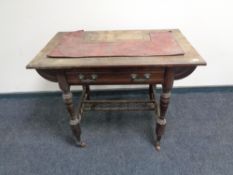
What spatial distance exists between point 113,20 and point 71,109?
87 cm

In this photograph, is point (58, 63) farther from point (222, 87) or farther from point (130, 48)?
point (222, 87)

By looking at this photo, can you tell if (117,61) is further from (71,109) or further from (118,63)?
(71,109)

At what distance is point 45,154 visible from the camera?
160 centimetres

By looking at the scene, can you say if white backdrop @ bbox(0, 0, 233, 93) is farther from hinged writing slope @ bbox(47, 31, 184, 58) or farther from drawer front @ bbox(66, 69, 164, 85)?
drawer front @ bbox(66, 69, 164, 85)

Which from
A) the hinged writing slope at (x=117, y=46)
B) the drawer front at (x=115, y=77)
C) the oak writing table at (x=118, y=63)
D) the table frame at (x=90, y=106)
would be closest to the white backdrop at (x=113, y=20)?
the hinged writing slope at (x=117, y=46)

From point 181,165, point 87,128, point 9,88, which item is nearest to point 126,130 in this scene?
point 87,128

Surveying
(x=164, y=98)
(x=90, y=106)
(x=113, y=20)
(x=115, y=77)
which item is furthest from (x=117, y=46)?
(x=90, y=106)

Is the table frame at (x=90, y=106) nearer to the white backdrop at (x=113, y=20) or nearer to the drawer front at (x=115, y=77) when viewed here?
the drawer front at (x=115, y=77)

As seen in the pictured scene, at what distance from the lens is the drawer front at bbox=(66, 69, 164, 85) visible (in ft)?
4.10

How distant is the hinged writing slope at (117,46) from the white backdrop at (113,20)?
0.30 meters

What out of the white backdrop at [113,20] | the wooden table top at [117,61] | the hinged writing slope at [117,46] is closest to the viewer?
the wooden table top at [117,61]

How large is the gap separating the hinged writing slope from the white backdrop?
0.99 ft

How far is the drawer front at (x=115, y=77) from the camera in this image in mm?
1251

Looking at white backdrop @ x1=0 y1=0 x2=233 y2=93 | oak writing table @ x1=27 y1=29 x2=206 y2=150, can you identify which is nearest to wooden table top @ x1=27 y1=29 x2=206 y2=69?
oak writing table @ x1=27 y1=29 x2=206 y2=150
